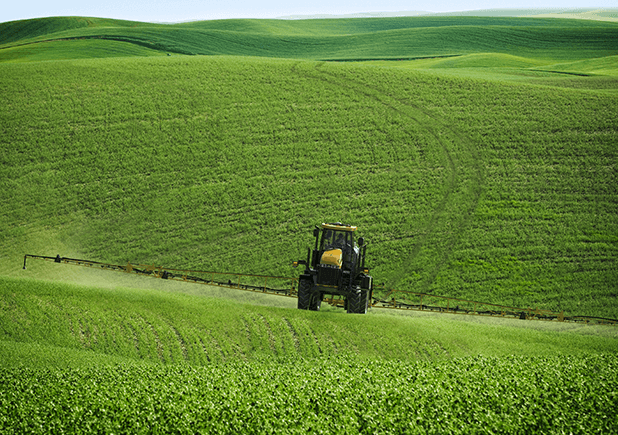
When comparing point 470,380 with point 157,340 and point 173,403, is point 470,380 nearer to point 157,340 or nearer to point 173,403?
point 173,403

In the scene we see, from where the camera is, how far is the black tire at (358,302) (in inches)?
803

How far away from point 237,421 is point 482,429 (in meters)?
4.86

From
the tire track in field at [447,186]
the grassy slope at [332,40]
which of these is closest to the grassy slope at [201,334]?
the tire track in field at [447,186]

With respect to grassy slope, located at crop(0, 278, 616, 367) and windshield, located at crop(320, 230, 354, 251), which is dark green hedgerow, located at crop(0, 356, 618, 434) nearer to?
grassy slope, located at crop(0, 278, 616, 367)

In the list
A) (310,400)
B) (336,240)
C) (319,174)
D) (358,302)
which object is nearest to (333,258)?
(336,240)

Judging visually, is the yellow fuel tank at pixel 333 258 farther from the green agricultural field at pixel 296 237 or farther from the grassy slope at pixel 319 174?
the grassy slope at pixel 319 174

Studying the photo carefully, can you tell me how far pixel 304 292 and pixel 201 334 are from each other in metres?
4.54

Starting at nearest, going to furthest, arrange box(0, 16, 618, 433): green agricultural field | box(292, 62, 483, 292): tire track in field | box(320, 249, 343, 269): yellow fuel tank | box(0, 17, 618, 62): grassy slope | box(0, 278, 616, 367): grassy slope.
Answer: box(0, 16, 618, 433): green agricultural field, box(0, 278, 616, 367): grassy slope, box(320, 249, 343, 269): yellow fuel tank, box(292, 62, 483, 292): tire track in field, box(0, 17, 618, 62): grassy slope

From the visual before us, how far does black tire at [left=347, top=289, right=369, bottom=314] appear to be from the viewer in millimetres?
20398

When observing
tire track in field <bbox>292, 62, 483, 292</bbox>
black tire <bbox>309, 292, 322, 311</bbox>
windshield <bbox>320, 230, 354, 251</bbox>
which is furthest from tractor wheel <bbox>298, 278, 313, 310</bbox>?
tire track in field <bbox>292, 62, 483, 292</bbox>

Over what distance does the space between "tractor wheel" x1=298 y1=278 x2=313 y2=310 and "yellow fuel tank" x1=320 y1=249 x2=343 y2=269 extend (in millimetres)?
1156

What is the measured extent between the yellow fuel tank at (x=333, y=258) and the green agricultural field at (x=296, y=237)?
6.45 feet

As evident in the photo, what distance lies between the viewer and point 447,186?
3584 cm

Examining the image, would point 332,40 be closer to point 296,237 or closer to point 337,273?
point 296,237
